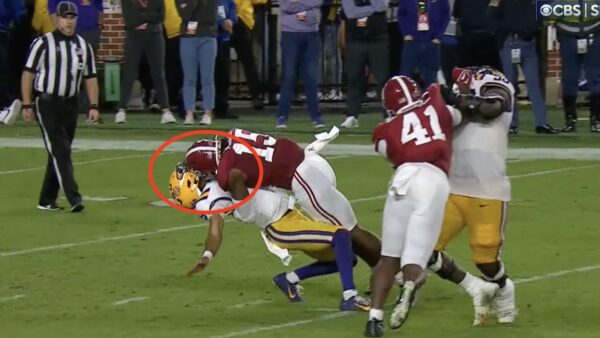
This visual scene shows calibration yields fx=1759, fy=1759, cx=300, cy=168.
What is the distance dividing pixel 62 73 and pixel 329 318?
5.46 metres

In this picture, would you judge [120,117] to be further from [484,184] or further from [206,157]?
[484,184]

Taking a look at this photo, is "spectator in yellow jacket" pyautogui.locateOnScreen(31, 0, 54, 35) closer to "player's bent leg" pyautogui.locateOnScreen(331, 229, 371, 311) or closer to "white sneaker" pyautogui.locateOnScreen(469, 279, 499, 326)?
"player's bent leg" pyautogui.locateOnScreen(331, 229, 371, 311)

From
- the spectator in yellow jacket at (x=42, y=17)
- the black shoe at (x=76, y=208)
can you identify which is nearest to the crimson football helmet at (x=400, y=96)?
the black shoe at (x=76, y=208)

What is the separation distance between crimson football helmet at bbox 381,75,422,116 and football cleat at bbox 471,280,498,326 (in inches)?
43.2

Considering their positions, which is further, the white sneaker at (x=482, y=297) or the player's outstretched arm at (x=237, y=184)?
the player's outstretched arm at (x=237, y=184)

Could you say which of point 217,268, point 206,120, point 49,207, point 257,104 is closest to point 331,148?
point 206,120

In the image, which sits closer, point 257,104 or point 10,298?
point 10,298

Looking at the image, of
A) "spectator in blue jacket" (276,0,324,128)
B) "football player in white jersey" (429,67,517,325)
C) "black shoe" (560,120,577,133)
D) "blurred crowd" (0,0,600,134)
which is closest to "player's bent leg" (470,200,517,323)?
"football player in white jersey" (429,67,517,325)

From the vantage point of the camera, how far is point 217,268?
12367 millimetres

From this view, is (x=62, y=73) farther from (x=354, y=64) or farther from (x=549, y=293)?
(x=354, y=64)

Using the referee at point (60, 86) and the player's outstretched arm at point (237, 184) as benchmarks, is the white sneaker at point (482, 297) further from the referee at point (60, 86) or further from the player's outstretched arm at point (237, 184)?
the referee at point (60, 86)

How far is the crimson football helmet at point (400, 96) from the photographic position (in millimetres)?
9844

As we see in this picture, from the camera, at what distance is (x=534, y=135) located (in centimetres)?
2067

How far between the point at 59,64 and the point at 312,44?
21.8ft
